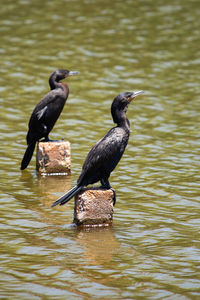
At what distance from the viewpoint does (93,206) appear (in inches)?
312

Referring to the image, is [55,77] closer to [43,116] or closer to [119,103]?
[43,116]

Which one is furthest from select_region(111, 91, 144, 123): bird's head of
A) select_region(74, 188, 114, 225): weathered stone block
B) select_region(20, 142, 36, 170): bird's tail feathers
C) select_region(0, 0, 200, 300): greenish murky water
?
select_region(20, 142, 36, 170): bird's tail feathers

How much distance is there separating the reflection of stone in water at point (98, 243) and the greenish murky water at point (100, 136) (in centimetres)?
2

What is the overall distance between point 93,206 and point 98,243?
572 millimetres

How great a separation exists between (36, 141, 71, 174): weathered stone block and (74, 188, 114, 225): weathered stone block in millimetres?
2361

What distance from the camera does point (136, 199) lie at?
927 cm

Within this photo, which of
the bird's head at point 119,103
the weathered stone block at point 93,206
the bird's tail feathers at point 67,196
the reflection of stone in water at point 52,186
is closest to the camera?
the bird's tail feathers at point 67,196

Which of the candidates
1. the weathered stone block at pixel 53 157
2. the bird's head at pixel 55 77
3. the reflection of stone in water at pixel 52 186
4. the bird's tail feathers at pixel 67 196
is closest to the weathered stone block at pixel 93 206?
the bird's tail feathers at pixel 67 196

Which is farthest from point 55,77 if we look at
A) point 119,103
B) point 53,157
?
point 119,103

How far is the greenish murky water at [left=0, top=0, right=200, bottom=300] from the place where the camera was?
666 cm

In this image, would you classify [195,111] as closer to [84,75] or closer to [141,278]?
[84,75]

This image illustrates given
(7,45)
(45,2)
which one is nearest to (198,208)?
(7,45)

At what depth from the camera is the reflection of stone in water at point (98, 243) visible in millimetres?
7127

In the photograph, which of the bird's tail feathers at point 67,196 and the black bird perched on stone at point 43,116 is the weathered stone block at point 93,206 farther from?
the black bird perched on stone at point 43,116
